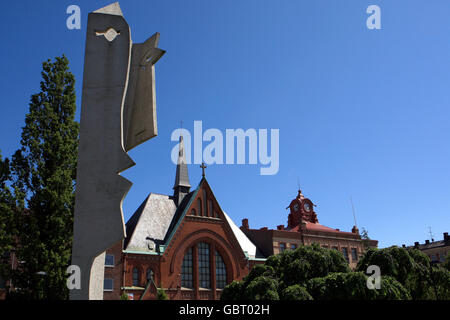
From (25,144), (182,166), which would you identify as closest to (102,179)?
(25,144)

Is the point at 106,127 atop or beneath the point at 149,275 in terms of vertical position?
atop

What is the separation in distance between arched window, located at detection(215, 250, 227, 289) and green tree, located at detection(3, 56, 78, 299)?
2363 cm

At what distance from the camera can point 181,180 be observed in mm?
48750

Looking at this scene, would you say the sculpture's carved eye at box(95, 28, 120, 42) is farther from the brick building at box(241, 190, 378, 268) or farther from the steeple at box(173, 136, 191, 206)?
the brick building at box(241, 190, 378, 268)

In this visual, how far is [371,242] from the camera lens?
58031 millimetres

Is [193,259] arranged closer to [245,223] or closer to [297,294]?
[245,223]

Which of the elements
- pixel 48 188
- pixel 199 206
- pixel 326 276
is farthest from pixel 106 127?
pixel 199 206

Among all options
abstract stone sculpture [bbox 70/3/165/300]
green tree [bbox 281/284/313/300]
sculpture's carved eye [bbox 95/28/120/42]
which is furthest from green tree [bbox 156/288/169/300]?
sculpture's carved eye [bbox 95/28/120/42]

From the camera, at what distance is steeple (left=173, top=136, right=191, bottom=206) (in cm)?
4789

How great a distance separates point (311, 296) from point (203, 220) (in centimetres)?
2287

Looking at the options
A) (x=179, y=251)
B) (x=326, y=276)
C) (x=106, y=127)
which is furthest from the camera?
(x=179, y=251)

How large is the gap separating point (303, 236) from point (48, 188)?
3480 centimetres

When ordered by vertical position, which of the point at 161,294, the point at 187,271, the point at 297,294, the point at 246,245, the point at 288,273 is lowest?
the point at 161,294
